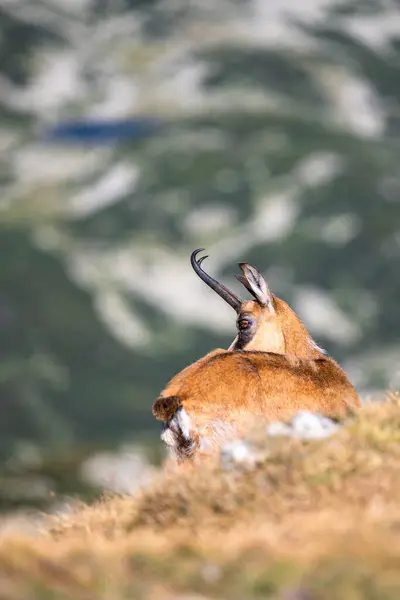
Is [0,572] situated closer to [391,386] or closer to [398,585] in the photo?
[398,585]

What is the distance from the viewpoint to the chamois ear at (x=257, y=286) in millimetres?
14250

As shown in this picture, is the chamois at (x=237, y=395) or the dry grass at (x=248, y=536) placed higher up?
the chamois at (x=237, y=395)

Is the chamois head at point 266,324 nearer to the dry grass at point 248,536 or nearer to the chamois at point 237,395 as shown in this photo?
the chamois at point 237,395

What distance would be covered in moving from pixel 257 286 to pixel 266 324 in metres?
0.61

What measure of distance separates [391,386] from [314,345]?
53.8 inches

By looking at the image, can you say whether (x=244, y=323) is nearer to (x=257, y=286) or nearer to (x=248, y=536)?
(x=257, y=286)

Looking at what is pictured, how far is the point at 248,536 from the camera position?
8.56 m

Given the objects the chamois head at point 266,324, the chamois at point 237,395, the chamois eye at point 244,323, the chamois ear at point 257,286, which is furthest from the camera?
the chamois eye at point 244,323

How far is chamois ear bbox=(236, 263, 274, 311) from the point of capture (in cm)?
1425

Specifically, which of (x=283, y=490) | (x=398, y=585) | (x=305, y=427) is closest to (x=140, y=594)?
(x=398, y=585)

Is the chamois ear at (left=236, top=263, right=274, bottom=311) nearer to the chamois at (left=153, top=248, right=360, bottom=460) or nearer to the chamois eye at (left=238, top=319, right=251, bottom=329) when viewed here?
the chamois eye at (left=238, top=319, right=251, bottom=329)

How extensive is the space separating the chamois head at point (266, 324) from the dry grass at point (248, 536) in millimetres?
2457

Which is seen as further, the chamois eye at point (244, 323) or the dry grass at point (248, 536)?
the chamois eye at point (244, 323)

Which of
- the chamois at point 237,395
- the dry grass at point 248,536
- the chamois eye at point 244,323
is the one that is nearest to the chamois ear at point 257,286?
the chamois eye at point 244,323
